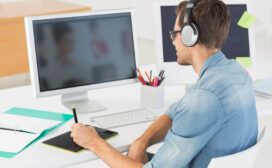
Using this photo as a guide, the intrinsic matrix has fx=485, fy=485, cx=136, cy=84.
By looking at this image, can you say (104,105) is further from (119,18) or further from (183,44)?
(183,44)

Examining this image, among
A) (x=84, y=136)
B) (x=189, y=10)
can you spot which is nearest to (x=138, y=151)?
(x=84, y=136)

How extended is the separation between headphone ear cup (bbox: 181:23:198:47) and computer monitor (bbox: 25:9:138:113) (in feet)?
2.04

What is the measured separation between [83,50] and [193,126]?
0.86 meters

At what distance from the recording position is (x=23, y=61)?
4633mm

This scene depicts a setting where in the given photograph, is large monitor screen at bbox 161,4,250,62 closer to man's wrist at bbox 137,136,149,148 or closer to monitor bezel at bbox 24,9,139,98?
monitor bezel at bbox 24,9,139,98

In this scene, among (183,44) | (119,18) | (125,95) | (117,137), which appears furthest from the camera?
(125,95)

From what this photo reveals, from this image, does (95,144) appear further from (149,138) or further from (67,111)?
(67,111)

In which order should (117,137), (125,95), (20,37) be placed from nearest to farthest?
1. (117,137)
2. (125,95)
3. (20,37)

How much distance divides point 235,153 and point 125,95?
3.41 ft

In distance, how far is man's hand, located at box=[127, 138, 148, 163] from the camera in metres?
1.78

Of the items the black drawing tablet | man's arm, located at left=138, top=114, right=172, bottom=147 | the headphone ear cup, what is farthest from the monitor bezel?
the headphone ear cup

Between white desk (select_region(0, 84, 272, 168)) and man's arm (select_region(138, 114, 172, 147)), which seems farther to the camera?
man's arm (select_region(138, 114, 172, 147))

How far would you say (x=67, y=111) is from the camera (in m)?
2.22

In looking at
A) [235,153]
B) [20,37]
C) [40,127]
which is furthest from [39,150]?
[20,37]
